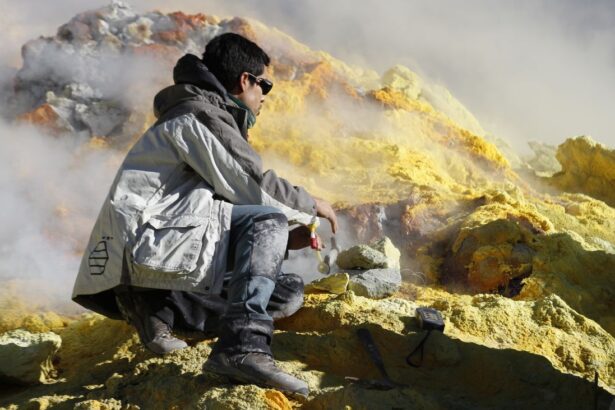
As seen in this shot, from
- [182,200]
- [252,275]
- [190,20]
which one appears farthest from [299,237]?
[190,20]

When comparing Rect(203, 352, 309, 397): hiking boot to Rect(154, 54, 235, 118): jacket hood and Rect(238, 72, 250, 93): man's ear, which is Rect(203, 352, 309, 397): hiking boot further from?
Rect(238, 72, 250, 93): man's ear

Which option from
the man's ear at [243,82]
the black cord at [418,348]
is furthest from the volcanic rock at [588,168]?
the man's ear at [243,82]

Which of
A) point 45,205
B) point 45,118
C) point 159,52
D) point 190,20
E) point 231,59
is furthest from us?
point 190,20

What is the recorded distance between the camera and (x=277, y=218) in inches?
103

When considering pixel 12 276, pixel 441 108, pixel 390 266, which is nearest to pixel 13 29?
pixel 441 108


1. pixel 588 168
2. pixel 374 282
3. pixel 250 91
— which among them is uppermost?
pixel 588 168

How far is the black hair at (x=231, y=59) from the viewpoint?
9.66ft

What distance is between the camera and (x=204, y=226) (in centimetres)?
255

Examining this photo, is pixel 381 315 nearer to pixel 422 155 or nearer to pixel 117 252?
pixel 117 252

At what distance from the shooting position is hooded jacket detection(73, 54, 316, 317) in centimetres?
251

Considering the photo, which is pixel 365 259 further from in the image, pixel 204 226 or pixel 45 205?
pixel 45 205

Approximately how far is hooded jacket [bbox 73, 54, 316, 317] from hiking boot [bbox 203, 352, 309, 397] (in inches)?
11.1

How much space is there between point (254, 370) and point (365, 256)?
2.90 meters

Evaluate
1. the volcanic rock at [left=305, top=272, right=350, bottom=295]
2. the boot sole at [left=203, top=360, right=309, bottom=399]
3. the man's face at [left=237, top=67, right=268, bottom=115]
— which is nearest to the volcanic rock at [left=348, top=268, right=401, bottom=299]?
the volcanic rock at [left=305, top=272, right=350, bottom=295]
